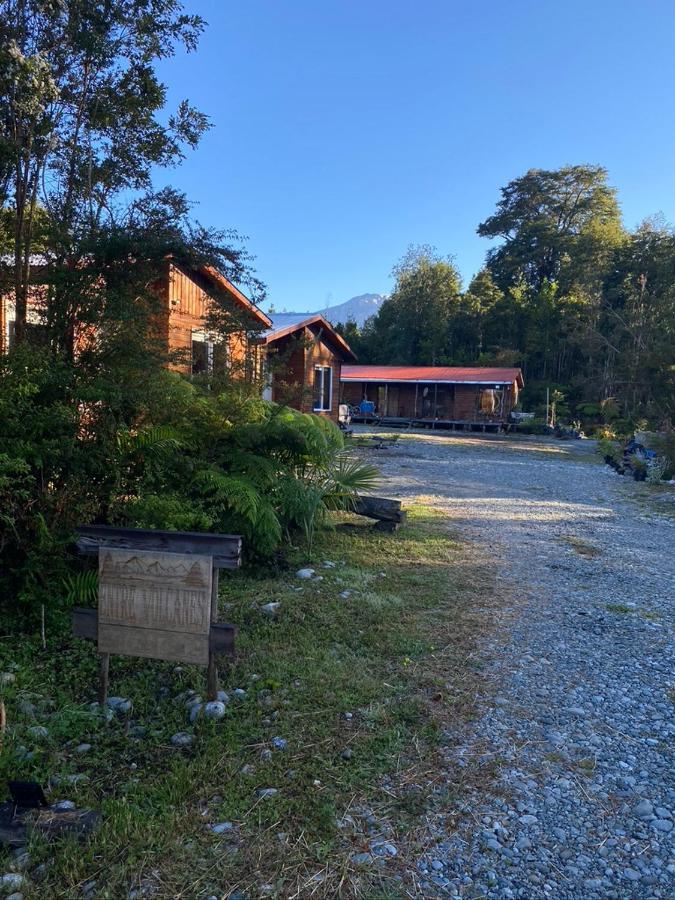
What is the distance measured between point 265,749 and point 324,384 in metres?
20.7

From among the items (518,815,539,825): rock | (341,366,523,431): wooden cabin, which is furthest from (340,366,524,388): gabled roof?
(518,815,539,825): rock

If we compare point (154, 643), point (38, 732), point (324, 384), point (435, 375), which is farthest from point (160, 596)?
point (435, 375)

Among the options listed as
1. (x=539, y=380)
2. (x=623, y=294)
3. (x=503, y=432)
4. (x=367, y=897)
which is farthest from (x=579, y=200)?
(x=367, y=897)

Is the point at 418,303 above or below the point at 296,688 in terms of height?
above

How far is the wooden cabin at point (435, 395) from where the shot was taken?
35656 millimetres

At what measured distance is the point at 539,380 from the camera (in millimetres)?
44969

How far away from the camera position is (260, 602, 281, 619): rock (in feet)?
15.4

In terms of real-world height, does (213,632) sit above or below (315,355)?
below

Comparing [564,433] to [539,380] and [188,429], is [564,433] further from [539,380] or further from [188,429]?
[188,429]

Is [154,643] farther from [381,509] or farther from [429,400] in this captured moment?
[429,400]

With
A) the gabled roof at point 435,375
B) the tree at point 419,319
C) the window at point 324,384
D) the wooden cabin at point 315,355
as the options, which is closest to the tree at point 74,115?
the wooden cabin at point 315,355

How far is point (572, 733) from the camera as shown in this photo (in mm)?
3283

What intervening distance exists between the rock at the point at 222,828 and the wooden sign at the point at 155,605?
2.91ft

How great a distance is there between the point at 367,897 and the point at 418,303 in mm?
50268
